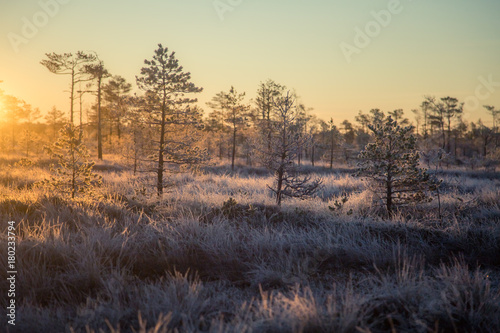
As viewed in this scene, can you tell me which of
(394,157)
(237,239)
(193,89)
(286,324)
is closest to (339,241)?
(237,239)

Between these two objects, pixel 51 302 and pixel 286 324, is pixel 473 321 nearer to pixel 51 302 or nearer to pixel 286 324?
pixel 286 324

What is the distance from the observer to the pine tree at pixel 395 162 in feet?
25.1

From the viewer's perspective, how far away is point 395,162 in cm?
794

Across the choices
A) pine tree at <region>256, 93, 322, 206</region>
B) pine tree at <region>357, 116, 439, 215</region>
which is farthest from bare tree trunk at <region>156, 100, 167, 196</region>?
pine tree at <region>357, 116, 439, 215</region>

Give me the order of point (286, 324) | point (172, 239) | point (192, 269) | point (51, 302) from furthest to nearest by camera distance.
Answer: point (172, 239) → point (192, 269) → point (51, 302) → point (286, 324)

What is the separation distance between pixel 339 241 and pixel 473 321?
7.94ft

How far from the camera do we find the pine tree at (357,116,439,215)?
301 inches

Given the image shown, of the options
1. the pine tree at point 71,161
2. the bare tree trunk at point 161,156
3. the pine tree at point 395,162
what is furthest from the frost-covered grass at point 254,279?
the bare tree trunk at point 161,156

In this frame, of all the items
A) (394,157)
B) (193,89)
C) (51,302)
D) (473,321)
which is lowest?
(51,302)

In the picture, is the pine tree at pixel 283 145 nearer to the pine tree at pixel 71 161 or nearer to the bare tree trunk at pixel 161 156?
the bare tree trunk at pixel 161 156

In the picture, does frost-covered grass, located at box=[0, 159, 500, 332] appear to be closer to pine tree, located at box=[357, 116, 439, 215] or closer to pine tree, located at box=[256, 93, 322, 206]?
pine tree, located at box=[357, 116, 439, 215]

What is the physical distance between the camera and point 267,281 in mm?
3799

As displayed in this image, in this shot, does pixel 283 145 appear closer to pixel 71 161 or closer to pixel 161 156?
pixel 161 156

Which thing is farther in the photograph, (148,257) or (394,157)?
(394,157)
